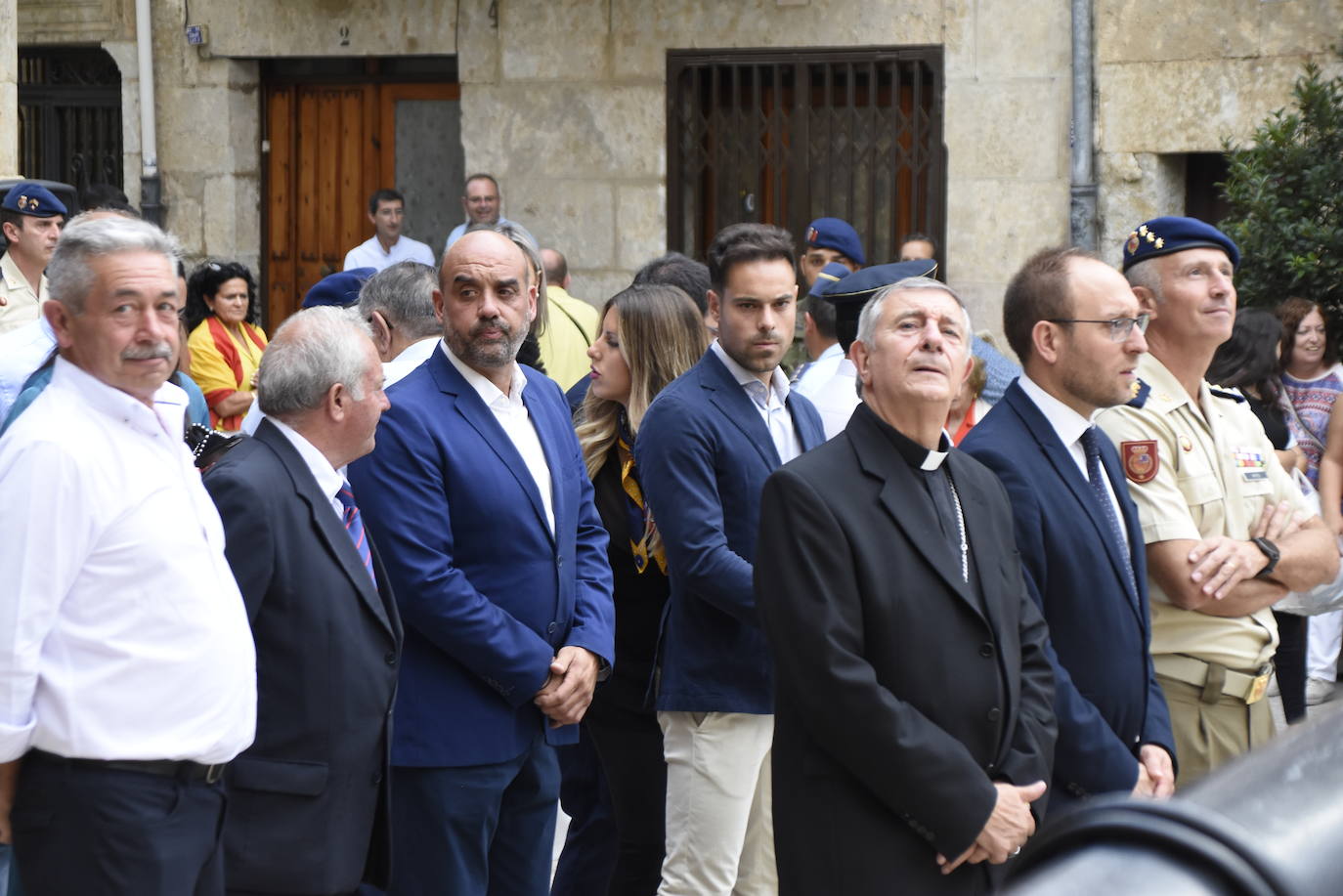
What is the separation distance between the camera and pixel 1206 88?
9539mm

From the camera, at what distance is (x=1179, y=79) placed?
9594 millimetres

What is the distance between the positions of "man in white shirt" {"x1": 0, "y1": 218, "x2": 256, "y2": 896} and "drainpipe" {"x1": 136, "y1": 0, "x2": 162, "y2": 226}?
8.77 m

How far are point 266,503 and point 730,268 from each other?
162 centimetres

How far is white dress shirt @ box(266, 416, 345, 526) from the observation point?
340cm

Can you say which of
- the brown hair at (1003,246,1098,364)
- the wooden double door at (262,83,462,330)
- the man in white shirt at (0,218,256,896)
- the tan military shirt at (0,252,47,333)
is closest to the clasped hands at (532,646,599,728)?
the man in white shirt at (0,218,256,896)

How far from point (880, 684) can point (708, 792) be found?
4.42 ft

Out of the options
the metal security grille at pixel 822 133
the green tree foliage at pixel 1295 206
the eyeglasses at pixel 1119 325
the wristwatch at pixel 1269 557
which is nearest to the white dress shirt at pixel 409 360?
the eyeglasses at pixel 1119 325

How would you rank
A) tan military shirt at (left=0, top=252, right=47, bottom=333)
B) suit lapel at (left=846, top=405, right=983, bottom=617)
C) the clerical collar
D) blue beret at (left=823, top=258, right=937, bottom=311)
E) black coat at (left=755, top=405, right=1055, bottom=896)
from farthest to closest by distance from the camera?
tan military shirt at (left=0, top=252, right=47, bottom=333), blue beret at (left=823, top=258, right=937, bottom=311), the clerical collar, suit lapel at (left=846, top=405, right=983, bottom=617), black coat at (left=755, top=405, right=1055, bottom=896)

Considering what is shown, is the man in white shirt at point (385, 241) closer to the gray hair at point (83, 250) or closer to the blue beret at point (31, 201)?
the blue beret at point (31, 201)

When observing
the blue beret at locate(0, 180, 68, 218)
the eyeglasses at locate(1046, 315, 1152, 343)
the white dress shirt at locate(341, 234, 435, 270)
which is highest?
the blue beret at locate(0, 180, 68, 218)

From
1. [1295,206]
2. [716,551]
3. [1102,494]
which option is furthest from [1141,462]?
[1295,206]

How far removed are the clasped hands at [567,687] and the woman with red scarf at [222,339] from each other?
4385 mm

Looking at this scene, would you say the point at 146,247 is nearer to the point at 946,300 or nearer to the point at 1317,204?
the point at 946,300

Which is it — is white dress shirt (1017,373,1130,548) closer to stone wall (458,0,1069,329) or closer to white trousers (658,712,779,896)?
white trousers (658,712,779,896)
